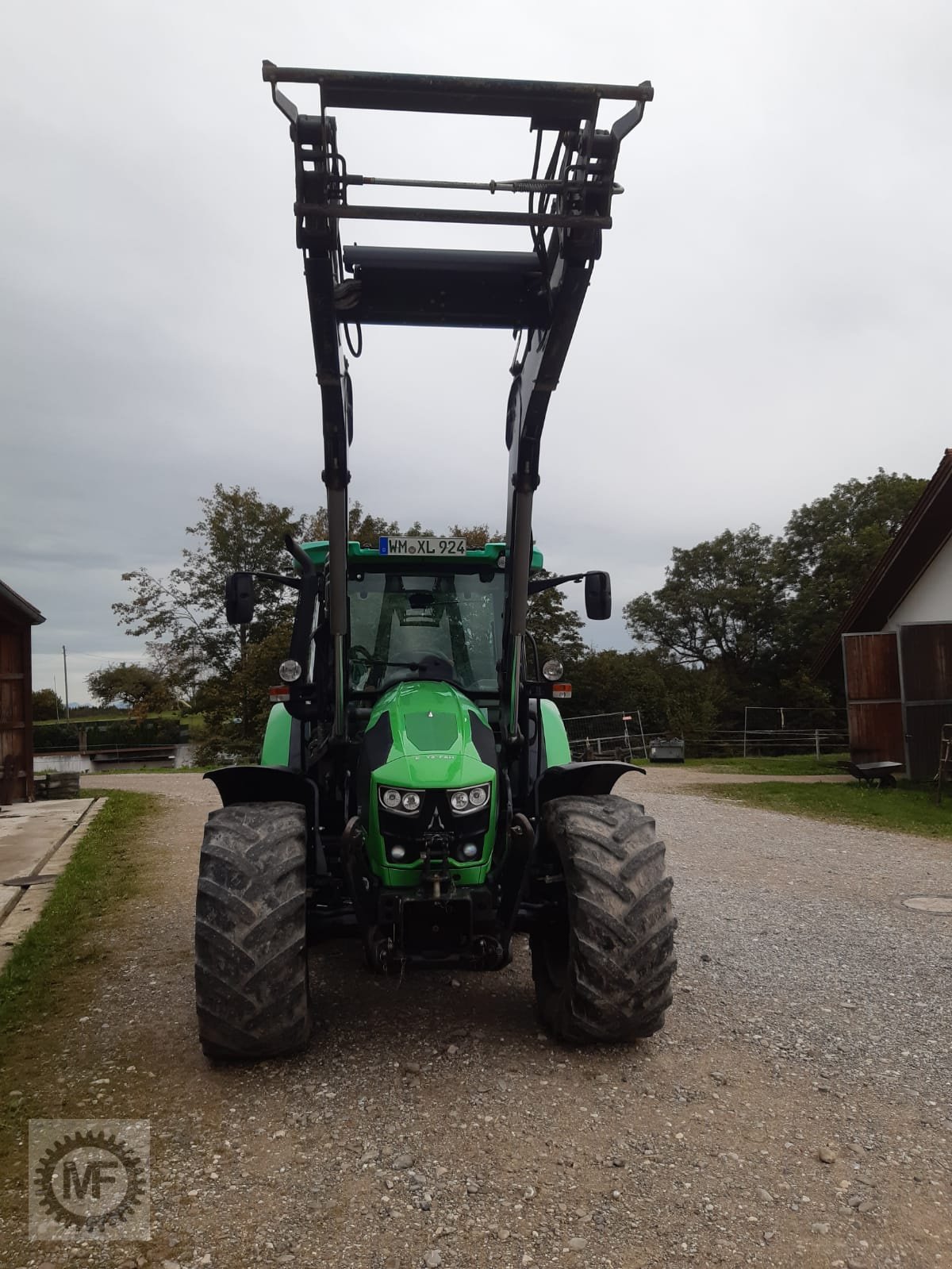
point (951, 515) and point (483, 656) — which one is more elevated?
point (951, 515)

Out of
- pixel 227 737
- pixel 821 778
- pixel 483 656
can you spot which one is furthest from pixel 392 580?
pixel 227 737

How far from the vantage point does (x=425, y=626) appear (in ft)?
17.5

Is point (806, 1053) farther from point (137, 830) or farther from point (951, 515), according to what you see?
point (951, 515)

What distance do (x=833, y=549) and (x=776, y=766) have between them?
21.0 metres

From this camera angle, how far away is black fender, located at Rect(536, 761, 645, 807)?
468 cm

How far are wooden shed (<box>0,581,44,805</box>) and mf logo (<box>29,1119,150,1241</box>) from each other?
1351 centimetres

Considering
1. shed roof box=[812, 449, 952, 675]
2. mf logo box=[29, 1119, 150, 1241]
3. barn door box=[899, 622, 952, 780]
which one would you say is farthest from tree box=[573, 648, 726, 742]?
mf logo box=[29, 1119, 150, 1241]

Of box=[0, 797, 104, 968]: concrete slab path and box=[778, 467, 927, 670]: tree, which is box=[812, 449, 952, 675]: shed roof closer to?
box=[0, 797, 104, 968]: concrete slab path

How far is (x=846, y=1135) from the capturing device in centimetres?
351

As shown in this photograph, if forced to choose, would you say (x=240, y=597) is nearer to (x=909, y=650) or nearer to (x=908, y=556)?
(x=909, y=650)

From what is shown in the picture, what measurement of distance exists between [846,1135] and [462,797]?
1922 millimetres

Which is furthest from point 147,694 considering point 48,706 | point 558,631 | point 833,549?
point 48,706

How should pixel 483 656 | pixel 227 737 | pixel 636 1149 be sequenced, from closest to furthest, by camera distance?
1. pixel 636 1149
2. pixel 483 656
3. pixel 227 737

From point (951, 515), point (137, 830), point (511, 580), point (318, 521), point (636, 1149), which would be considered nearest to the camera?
point (636, 1149)
